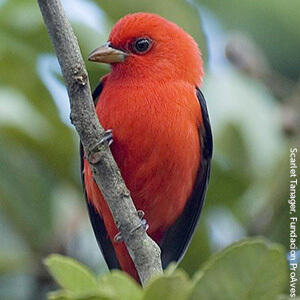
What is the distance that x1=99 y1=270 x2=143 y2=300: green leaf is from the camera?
3.62ft

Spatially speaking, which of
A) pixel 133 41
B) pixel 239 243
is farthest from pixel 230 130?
pixel 239 243

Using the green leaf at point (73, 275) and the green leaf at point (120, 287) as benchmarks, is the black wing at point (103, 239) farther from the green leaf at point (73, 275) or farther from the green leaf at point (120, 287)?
the green leaf at point (120, 287)

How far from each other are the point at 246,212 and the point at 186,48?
52.7 inches

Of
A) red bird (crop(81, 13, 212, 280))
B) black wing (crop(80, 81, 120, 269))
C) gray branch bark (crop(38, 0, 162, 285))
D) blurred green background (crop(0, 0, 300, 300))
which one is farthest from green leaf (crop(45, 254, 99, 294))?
black wing (crop(80, 81, 120, 269))

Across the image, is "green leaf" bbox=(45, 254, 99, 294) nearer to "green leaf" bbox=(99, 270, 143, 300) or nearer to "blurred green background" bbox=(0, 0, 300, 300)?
"green leaf" bbox=(99, 270, 143, 300)

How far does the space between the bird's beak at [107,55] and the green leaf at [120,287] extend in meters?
2.24

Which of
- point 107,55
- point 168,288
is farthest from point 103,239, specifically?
point 168,288

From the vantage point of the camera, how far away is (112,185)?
2346 mm

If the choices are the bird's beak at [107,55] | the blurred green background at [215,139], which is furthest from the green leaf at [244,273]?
the bird's beak at [107,55]

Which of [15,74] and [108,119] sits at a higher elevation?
[15,74]

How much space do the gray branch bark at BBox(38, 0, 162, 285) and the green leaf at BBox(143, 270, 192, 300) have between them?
0.95 metres

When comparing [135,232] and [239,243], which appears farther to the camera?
[135,232]

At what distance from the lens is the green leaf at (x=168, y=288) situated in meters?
1.11

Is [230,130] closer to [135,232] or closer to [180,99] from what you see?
[180,99]
